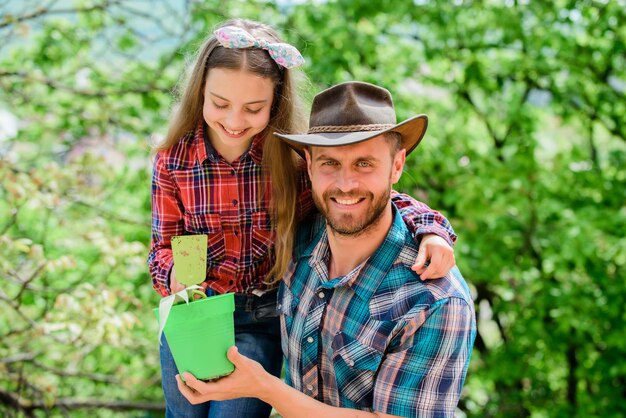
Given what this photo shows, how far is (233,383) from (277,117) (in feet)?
2.72

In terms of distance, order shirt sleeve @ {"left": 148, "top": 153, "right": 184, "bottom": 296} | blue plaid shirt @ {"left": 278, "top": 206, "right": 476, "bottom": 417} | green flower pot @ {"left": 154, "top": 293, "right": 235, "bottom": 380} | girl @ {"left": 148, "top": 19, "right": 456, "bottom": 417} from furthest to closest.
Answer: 1. shirt sleeve @ {"left": 148, "top": 153, "right": 184, "bottom": 296}
2. girl @ {"left": 148, "top": 19, "right": 456, "bottom": 417}
3. blue plaid shirt @ {"left": 278, "top": 206, "right": 476, "bottom": 417}
4. green flower pot @ {"left": 154, "top": 293, "right": 235, "bottom": 380}

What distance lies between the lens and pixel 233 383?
187 cm

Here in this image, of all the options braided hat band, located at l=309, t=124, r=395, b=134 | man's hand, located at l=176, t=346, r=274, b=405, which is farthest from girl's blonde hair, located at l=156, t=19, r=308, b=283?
man's hand, located at l=176, t=346, r=274, b=405

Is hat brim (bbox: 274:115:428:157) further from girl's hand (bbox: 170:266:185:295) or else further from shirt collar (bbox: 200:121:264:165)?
girl's hand (bbox: 170:266:185:295)

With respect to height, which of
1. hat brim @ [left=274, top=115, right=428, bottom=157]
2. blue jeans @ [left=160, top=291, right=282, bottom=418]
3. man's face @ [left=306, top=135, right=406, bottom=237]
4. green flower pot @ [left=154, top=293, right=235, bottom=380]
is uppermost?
hat brim @ [left=274, top=115, right=428, bottom=157]

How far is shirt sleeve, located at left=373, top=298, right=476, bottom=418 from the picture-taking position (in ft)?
6.07

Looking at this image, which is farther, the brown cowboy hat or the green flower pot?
the brown cowboy hat

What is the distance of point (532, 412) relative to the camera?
5.24 meters

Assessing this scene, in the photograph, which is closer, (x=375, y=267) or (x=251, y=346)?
(x=375, y=267)

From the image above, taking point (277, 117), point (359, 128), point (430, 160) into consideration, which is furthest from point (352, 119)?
point (430, 160)

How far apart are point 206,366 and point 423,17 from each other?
11.9 feet

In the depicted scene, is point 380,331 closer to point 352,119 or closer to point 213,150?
point 352,119

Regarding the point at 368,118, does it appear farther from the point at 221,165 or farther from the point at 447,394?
the point at 447,394

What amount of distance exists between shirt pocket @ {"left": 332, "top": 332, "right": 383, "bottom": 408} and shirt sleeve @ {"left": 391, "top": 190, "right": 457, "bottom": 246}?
0.36 meters
